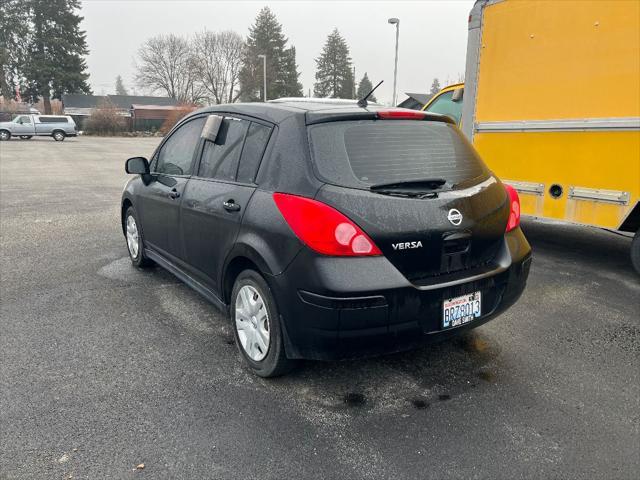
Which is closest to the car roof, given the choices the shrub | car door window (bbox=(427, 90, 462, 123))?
car door window (bbox=(427, 90, 462, 123))

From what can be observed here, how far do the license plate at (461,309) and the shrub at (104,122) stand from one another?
47425 millimetres

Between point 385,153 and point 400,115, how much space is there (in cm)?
39

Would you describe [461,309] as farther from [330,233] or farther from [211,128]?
[211,128]

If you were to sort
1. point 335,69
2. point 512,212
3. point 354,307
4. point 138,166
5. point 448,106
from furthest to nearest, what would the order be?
point 335,69
point 448,106
point 138,166
point 512,212
point 354,307

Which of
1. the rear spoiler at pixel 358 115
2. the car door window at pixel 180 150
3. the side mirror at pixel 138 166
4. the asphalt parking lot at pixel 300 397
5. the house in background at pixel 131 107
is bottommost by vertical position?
the asphalt parking lot at pixel 300 397

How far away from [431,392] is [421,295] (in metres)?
0.71

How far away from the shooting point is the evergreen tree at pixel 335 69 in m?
74.4

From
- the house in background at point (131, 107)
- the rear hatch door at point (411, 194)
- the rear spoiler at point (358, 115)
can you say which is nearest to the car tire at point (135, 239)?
the rear spoiler at point (358, 115)

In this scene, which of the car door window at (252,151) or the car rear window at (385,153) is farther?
the car door window at (252,151)

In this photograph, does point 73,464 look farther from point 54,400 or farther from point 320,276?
point 320,276

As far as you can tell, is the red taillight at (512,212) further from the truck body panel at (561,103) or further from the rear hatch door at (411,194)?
the truck body panel at (561,103)

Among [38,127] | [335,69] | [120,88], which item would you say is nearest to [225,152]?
[38,127]

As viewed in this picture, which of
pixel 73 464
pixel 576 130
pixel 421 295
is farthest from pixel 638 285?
pixel 73 464

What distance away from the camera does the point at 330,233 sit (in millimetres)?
2426
